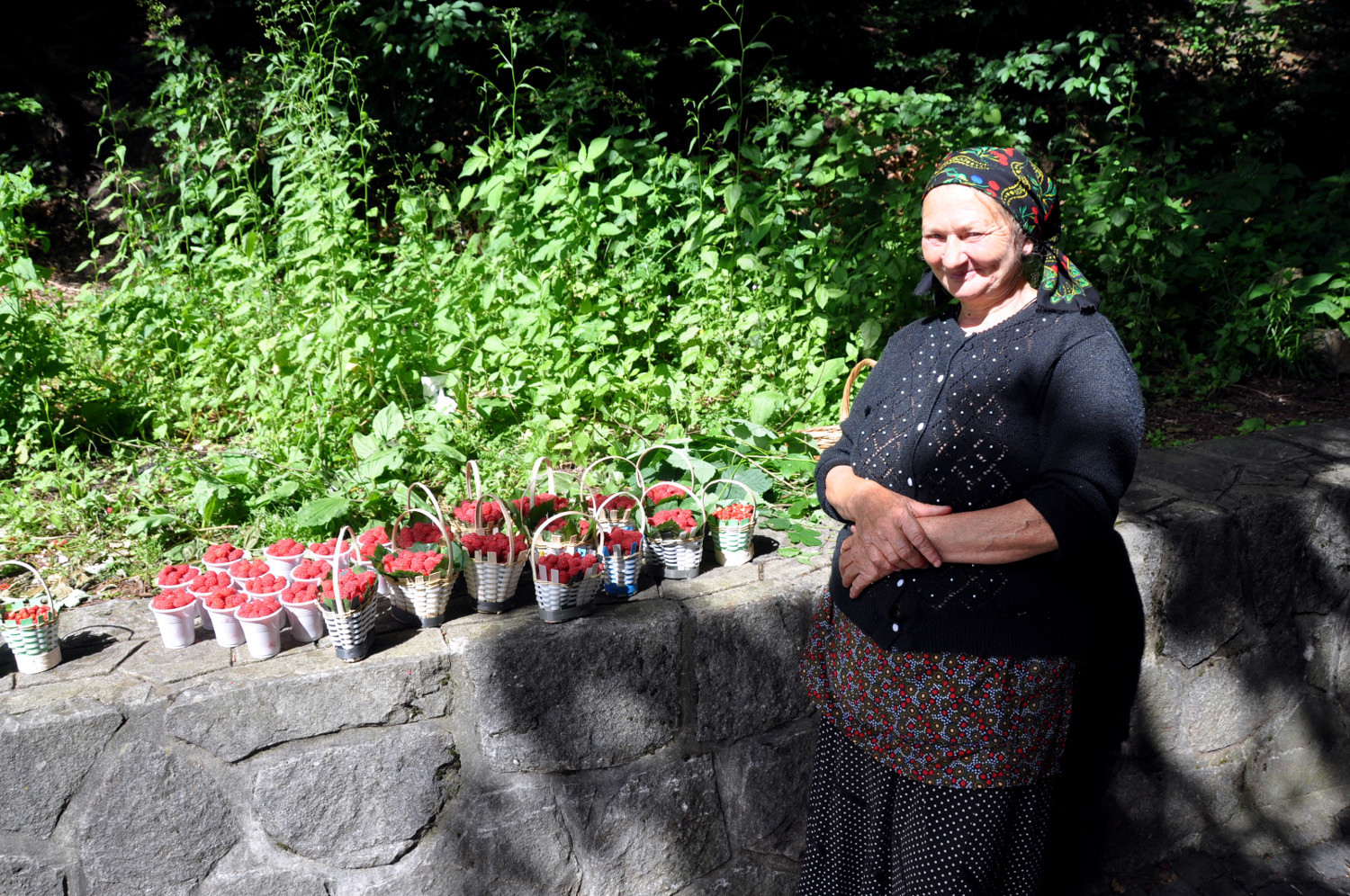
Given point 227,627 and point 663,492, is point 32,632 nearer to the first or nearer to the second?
point 227,627

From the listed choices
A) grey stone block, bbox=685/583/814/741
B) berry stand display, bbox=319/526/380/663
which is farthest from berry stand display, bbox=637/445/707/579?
berry stand display, bbox=319/526/380/663

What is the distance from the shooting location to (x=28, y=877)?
183 cm

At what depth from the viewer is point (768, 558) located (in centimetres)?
243

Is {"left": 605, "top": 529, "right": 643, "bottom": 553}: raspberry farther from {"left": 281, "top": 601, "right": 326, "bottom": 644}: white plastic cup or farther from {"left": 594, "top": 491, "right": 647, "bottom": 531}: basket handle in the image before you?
{"left": 281, "top": 601, "right": 326, "bottom": 644}: white plastic cup

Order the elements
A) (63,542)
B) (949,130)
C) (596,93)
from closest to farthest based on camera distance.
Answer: (63,542) → (949,130) → (596,93)

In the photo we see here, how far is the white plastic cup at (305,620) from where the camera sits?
1952 millimetres

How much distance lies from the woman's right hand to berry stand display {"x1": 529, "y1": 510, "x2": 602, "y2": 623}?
580mm

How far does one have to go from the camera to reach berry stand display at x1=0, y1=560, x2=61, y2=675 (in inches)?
73.8

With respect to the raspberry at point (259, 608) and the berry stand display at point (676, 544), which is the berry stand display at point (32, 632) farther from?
the berry stand display at point (676, 544)

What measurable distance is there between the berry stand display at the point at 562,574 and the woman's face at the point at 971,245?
93 centimetres

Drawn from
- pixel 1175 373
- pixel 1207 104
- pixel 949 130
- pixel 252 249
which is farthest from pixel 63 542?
pixel 1207 104

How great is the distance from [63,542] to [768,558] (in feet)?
6.38

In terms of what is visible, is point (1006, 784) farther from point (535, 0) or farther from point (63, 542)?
point (535, 0)

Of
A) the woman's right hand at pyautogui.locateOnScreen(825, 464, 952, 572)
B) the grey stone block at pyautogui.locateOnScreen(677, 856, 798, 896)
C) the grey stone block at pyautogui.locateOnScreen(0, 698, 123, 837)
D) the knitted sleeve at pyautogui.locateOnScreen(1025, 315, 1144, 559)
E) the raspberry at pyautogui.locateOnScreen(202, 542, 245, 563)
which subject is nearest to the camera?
the knitted sleeve at pyautogui.locateOnScreen(1025, 315, 1144, 559)
